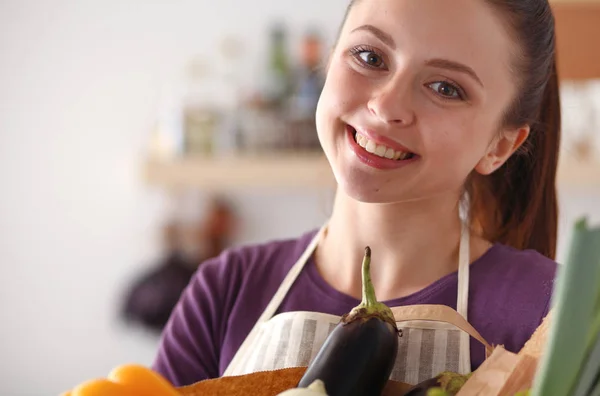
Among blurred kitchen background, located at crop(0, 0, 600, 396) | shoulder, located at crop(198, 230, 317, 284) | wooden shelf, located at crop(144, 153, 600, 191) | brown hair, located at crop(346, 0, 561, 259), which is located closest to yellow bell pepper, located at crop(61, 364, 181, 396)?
shoulder, located at crop(198, 230, 317, 284)

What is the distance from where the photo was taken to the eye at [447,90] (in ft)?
2.92

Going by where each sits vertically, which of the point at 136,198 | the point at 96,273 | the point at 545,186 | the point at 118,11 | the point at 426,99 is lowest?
the point at 96,273

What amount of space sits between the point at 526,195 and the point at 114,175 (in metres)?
1.95

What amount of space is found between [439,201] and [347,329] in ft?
1.09

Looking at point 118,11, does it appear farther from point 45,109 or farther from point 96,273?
point 96,273

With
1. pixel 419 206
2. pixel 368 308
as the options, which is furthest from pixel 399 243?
pixel 368 308

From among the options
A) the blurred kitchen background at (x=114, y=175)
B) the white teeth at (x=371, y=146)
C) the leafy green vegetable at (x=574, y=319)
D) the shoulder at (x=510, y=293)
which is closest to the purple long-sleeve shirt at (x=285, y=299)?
the shoulder at (x=510, y=293)

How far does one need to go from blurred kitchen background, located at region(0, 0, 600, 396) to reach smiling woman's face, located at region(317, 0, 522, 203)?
174cm

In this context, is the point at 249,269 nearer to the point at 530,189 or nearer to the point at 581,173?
the point at 530,189

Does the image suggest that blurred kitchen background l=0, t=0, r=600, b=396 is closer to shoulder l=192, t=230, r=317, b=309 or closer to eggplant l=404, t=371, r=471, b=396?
shoulder l=192, t=230, r=317, b=309

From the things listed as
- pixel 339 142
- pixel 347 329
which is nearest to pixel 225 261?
pixel 339 142

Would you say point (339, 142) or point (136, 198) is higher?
point (339, 142)

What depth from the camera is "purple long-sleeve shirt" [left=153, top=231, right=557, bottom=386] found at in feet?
3.10

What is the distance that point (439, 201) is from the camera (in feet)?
3.31
